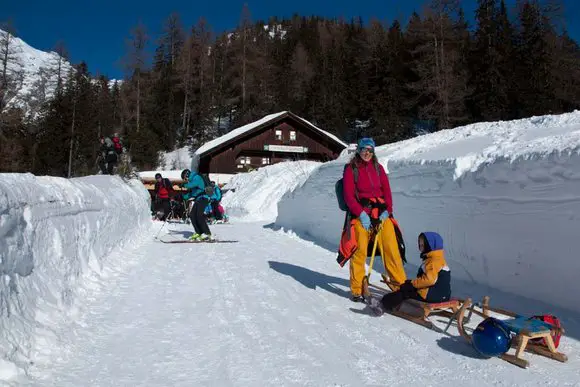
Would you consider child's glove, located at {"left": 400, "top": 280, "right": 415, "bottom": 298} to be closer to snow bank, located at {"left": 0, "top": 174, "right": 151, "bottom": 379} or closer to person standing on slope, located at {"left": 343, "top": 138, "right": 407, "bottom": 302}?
person standing on slope, located at {"left": 343, "top": 138, "right": 407, "bottom": 302}

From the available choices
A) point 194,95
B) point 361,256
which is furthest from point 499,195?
point 194,95

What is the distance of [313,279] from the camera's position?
6324 millimetres

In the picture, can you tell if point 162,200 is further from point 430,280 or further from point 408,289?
point 430,280

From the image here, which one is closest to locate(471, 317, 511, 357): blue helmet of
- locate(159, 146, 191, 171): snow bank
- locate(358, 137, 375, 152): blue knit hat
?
locate(358, 137, 375, 152): blue knit hat

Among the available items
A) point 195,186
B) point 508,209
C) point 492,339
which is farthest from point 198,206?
point 492,339

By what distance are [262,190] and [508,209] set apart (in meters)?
19.3

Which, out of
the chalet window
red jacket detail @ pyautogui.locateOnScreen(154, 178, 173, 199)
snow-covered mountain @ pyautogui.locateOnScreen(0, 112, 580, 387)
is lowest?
snow-covered mountain @ pyautogui.locateOnScreen(0, 112, 580, 387)

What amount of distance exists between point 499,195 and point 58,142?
44.2m

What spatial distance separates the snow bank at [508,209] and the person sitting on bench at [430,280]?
1061 mm

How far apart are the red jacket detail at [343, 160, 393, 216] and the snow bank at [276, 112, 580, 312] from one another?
1.32 meters

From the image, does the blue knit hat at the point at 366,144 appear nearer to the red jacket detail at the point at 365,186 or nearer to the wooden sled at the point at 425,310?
the red jacket detail at the point at 365,186

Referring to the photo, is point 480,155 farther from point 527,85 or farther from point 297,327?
point 527,85

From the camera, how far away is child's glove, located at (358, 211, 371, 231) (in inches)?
196

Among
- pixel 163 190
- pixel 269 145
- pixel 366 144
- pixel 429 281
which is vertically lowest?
pixel 429 281
